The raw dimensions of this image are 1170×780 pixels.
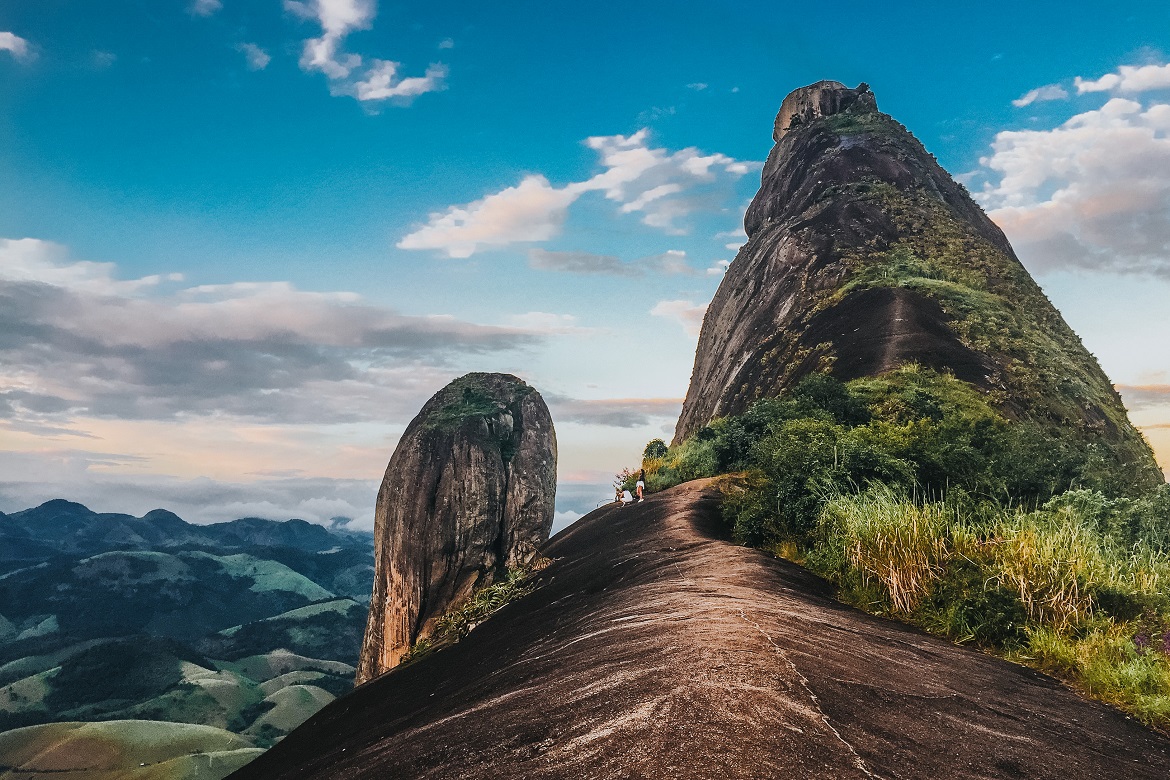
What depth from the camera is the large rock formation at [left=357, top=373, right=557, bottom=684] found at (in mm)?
17328

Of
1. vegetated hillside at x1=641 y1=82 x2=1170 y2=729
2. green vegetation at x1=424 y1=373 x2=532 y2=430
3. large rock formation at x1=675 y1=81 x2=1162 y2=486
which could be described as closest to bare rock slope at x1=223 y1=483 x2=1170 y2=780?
vegetated hillside at x1=641 y1=82 x2=1170 y2=729

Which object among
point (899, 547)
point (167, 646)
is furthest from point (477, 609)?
point (167, 646)

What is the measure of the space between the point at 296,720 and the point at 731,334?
2913 inches

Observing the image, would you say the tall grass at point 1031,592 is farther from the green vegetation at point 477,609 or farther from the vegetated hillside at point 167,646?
the vegetated hillside at point 167,646

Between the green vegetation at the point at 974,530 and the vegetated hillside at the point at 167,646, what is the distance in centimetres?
7913

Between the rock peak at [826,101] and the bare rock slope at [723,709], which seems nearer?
the bare rock slope at [723,709]

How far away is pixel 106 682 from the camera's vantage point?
317 feet

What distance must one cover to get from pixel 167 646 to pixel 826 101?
4500 inches

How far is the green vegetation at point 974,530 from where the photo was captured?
22.9ft

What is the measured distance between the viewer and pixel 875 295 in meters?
28.3

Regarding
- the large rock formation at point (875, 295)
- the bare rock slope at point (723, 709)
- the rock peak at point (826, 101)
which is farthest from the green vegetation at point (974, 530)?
the rock peak at point (826, 101)

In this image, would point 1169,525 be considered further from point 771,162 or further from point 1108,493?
point 771,162

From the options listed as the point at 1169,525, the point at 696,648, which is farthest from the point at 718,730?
the point at 1169,525

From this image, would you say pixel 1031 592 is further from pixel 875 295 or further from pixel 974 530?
pixel 875 295
